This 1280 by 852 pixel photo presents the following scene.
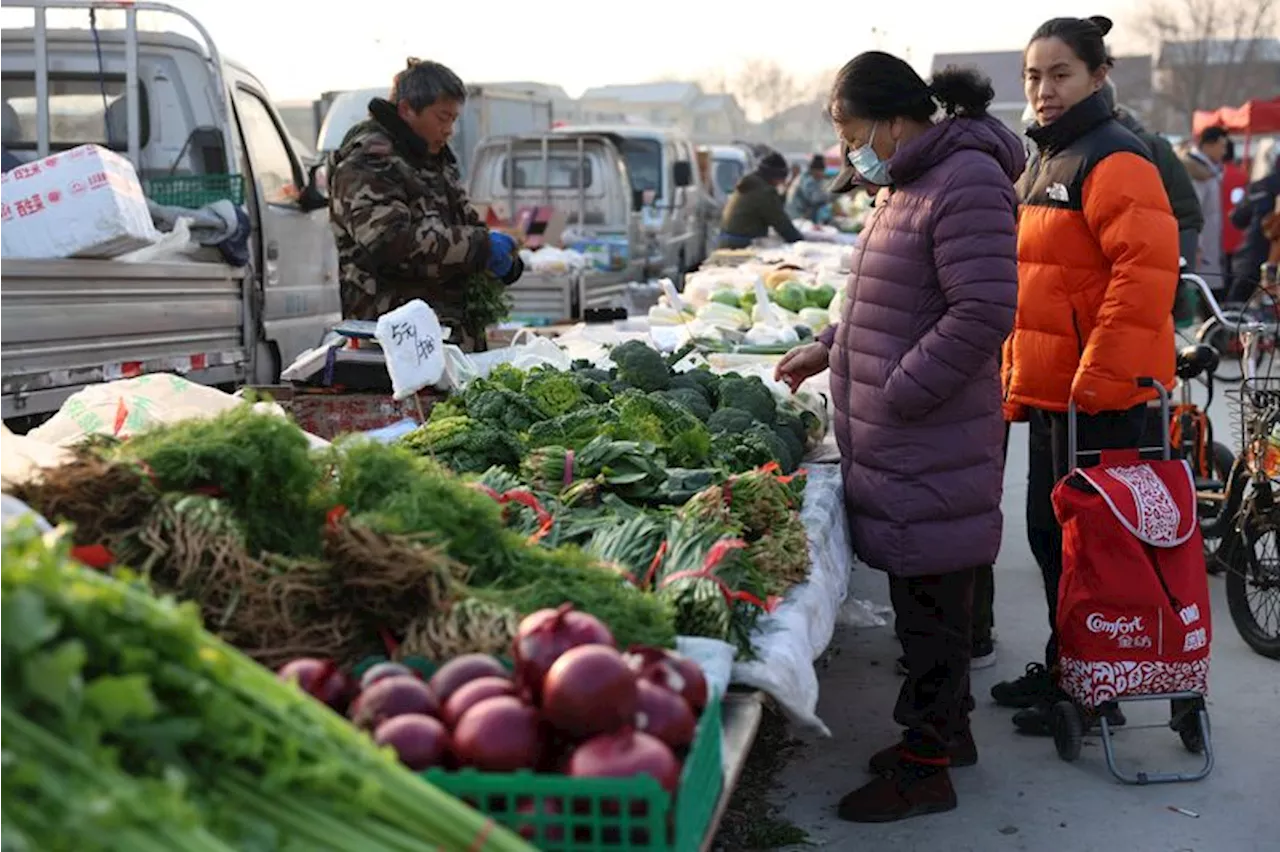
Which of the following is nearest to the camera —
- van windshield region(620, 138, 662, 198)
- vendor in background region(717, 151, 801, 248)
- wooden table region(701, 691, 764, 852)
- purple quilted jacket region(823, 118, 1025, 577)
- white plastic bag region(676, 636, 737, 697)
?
wooden table region(701, 691, 764, 852)

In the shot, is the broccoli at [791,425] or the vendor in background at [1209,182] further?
the vendor in background at [1209,182]

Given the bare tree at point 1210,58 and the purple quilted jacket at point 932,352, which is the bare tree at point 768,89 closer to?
the bare tree at point 1210,58

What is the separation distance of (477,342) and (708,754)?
415 centimetres

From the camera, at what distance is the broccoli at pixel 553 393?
4.45 metres

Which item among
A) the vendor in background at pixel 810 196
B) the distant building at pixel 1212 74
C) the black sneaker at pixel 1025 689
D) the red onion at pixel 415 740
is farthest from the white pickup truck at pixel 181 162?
the distant building at pixel 1212 74

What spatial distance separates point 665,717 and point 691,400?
271 centimetres

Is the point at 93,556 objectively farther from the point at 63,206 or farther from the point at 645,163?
the point at 645,163

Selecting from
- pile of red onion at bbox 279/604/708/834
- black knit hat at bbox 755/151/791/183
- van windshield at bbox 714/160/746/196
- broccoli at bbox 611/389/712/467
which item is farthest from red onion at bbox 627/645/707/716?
van windshield at bbox 714/160/746/196

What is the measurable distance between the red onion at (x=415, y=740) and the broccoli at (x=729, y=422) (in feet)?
8.03

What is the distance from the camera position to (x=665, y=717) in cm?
223

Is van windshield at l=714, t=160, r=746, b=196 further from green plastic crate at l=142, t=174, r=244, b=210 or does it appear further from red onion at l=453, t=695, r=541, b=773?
red onion at l=453, t=695, r=541, b=773

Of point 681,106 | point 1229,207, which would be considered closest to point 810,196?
point 1229,207

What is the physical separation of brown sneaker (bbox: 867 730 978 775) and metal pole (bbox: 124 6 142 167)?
4938 millimetres

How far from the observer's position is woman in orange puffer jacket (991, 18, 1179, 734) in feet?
15.0
